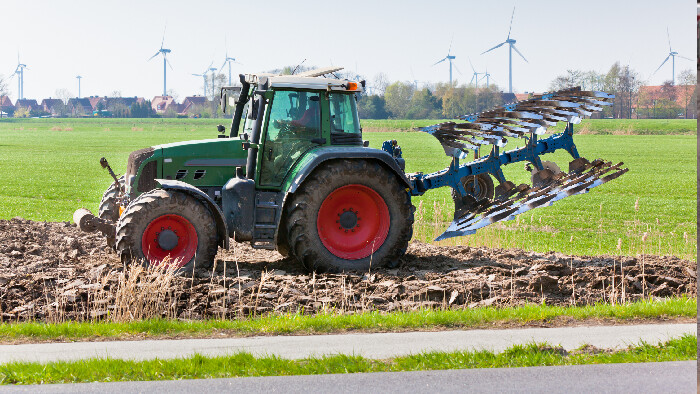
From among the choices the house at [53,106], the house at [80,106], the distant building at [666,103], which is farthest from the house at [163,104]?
Answer: the distant building at [666,103]

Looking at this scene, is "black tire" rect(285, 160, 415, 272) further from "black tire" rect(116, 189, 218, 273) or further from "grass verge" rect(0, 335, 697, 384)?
"grass verge" rect(0, 335, 697, 384)

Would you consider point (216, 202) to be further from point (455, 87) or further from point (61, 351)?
point (455, 87)

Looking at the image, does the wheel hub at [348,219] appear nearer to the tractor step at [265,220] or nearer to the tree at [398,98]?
the tractor step at [265,220]

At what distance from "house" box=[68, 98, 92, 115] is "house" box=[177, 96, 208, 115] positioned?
19.0 m

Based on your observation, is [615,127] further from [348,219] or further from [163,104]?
[163,104]

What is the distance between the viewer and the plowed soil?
9625 mm

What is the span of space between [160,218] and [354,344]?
14.1ft

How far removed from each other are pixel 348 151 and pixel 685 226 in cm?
1167

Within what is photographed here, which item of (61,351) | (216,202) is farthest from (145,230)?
(61,351)

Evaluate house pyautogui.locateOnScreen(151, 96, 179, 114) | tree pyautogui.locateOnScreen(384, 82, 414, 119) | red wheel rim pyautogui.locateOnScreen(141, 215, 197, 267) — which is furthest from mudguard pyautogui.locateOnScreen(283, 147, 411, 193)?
house pyautogui.locateOnScreen(151, 96, 179, 114)

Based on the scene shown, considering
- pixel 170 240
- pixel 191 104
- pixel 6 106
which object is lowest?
pixel 170 240

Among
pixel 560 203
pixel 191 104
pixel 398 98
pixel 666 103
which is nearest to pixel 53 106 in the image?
pixel 191 104

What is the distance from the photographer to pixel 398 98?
11212 cm

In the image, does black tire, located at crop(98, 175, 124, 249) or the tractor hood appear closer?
the tractor hood
